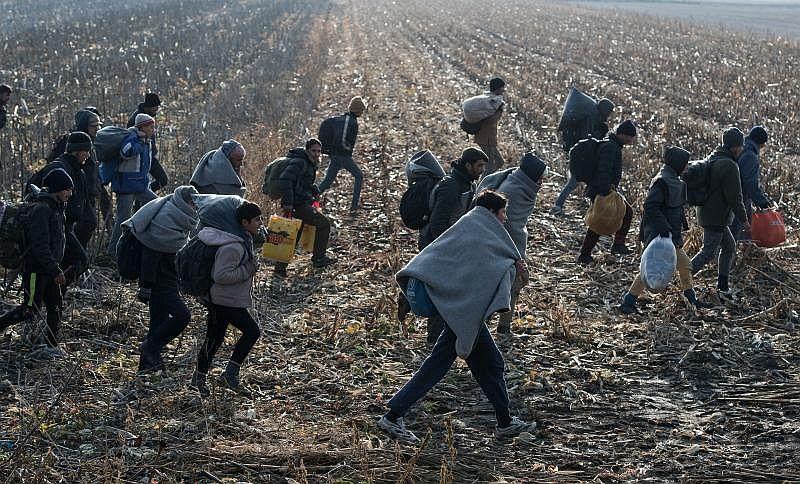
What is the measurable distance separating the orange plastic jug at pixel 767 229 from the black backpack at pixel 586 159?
1.85 m

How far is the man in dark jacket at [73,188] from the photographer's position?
878 centimetres

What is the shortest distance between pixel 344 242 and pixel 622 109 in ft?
A: 40.9

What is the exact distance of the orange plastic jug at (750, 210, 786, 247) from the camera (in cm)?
1117

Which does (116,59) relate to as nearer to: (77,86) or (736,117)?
(77,86)

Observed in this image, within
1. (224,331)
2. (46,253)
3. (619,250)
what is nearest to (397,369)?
(224,331)

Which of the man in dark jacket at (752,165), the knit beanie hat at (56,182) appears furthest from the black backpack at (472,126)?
the knit beanie hat at (56,182)

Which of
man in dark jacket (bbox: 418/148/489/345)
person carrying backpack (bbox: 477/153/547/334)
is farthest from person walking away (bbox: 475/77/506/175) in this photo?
man in dark jacket (bbox: 418/148/489/345)

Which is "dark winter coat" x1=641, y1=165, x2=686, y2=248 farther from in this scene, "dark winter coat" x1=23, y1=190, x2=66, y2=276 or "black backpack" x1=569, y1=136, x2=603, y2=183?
"dark winter coat" x1=23, y1=190, x2=66, y2=276

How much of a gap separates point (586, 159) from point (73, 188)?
18.7ft

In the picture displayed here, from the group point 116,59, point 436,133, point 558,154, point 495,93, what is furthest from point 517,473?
point 116,59

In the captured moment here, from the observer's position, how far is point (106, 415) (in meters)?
7.33

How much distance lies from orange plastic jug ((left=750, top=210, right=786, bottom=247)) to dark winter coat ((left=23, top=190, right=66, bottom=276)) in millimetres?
7291

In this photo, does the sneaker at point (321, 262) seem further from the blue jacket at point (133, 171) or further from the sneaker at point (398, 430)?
the sneaker at point (398, 430)

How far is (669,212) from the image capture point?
996 cm
